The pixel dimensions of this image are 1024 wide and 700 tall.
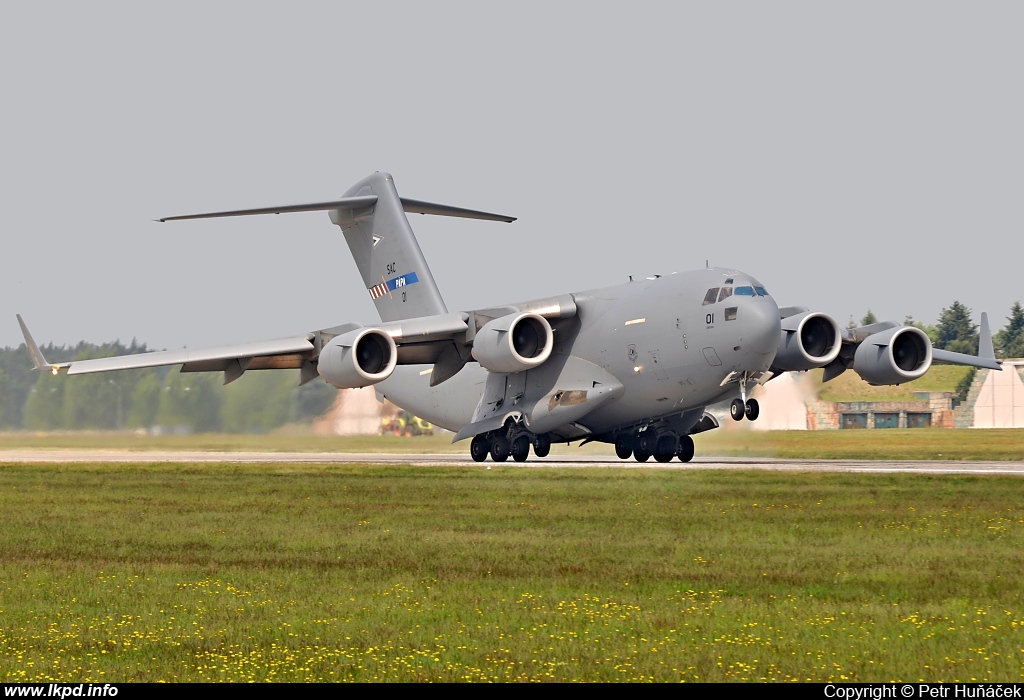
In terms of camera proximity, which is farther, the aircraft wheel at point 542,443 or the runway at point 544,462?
the aircraft wheel at point 542,443

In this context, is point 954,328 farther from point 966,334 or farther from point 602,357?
point 602,357

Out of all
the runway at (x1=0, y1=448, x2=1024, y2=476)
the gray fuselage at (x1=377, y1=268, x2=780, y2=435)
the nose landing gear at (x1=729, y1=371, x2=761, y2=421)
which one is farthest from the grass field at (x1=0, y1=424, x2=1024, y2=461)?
the nose landing gear at (x1=729, y1=371, x2=761, y2=421)

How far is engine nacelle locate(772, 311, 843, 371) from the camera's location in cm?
2842

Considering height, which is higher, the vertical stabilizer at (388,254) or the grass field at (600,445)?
the vertical stabilizer at (388,254)

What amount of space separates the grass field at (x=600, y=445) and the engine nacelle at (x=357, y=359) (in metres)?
8.95

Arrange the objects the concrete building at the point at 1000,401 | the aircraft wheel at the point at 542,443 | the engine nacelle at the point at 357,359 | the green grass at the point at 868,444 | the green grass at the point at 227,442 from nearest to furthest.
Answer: the engine nacelle at the point at 357,359 → the aircraft wheel at the point at 542,443 → the green grass at the point at 868,444 → the green grass at the point at 227,442 → the concrete building at the point at 1000,401

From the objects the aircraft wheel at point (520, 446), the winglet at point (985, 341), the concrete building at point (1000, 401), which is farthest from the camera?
the concrete building at point (1000, 401)

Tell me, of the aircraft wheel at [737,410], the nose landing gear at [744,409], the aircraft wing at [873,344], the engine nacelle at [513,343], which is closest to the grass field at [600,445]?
the aircraft wing at [873,344]

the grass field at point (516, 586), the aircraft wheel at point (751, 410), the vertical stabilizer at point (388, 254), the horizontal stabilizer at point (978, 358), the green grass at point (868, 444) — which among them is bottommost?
the green grass at point (868, 444)

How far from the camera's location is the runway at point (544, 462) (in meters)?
27.3

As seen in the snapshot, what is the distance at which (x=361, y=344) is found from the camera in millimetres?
27469

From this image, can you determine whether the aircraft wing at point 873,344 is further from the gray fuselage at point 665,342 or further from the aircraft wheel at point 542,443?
the aircraft wheel at point 542,443

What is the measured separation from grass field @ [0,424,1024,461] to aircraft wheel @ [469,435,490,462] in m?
5.10
